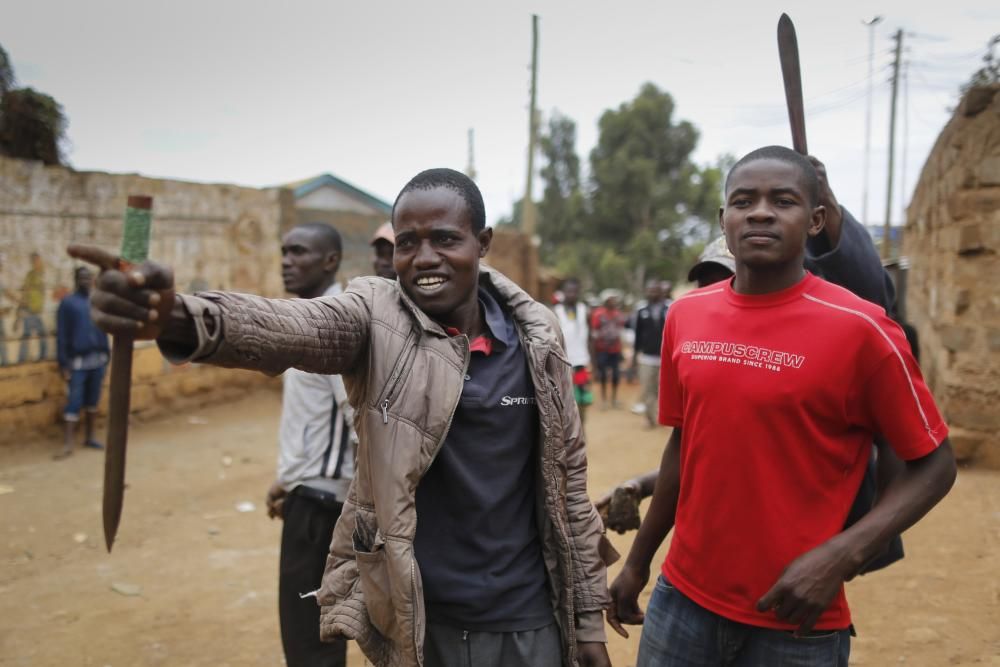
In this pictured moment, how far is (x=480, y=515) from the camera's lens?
185 cm

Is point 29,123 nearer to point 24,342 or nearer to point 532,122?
point 24,342

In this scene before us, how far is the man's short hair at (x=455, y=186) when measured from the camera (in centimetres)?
191

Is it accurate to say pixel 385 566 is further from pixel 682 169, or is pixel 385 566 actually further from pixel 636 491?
pixel 682 169

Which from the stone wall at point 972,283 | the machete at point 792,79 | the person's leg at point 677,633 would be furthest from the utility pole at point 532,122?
the person's leg at point 677,633

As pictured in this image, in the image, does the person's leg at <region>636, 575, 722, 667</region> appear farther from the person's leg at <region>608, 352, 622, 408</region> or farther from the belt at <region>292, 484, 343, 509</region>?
the person's leg at <region>608, 352, 622, 408</region>

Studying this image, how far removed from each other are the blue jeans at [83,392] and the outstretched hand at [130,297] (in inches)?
291

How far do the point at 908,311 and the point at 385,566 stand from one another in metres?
10.8

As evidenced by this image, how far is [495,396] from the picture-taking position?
187 cm

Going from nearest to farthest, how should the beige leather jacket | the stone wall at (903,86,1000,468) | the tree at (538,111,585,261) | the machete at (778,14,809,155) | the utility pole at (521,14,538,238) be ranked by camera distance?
the beige leather jacket
the machete at (778,14,809,155)
the stone wall at (903,86,1000,468)
the utility pole at (521,14,538,238)
the tree at (538,111,585,261)

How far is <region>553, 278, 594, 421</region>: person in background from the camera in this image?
25.7 ft

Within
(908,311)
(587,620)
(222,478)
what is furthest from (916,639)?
(908,311)

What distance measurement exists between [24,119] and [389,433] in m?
7.71

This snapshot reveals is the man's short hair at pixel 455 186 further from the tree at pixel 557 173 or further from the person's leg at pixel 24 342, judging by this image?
the tree at pixel 557 173

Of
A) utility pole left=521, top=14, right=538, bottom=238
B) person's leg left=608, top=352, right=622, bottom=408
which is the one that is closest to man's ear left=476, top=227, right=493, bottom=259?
person's leg left=608, top=352, right=622, bottom=408
